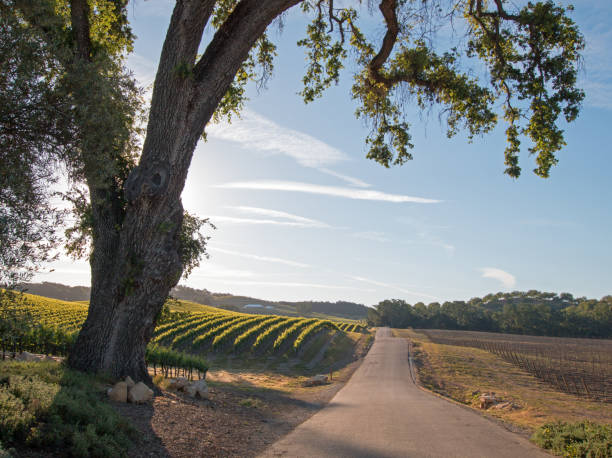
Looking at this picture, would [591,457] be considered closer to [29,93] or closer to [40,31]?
[29,93]

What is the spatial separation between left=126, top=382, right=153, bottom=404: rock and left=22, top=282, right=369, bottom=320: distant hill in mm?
101964

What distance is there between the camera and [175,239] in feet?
28.2

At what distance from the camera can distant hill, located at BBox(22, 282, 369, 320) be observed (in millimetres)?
122863

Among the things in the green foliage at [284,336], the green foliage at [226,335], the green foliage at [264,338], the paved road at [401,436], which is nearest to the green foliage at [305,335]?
the green foliage at [284,336]

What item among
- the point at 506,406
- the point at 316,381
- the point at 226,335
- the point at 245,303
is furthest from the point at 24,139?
the point at 245,303

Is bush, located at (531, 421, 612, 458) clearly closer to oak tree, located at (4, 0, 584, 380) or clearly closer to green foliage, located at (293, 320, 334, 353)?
oak tree, located at (4, 0, 584, 380)

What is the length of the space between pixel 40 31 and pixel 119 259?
15.0 ft

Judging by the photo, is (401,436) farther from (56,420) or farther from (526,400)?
(526,400)

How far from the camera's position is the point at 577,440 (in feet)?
22.8

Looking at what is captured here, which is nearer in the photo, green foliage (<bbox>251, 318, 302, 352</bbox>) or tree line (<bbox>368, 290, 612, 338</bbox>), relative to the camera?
green foliage (<bbox>251, 318, 302, 352</bbox>)

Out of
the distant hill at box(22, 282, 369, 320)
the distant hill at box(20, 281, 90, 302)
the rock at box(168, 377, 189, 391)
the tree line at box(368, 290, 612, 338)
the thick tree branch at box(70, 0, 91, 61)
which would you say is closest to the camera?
the thick tree branch at box(70, 0, 91, 61)

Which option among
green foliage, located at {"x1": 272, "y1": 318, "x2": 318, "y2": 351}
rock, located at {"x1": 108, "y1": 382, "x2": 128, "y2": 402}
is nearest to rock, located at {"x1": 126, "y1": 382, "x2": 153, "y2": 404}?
rock, located at {"x1": 108, "y1": 382, "x2": 128, "y2": 402}

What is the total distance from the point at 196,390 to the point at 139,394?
263cm

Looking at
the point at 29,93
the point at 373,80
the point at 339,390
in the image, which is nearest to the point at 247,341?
the point at 339,390
